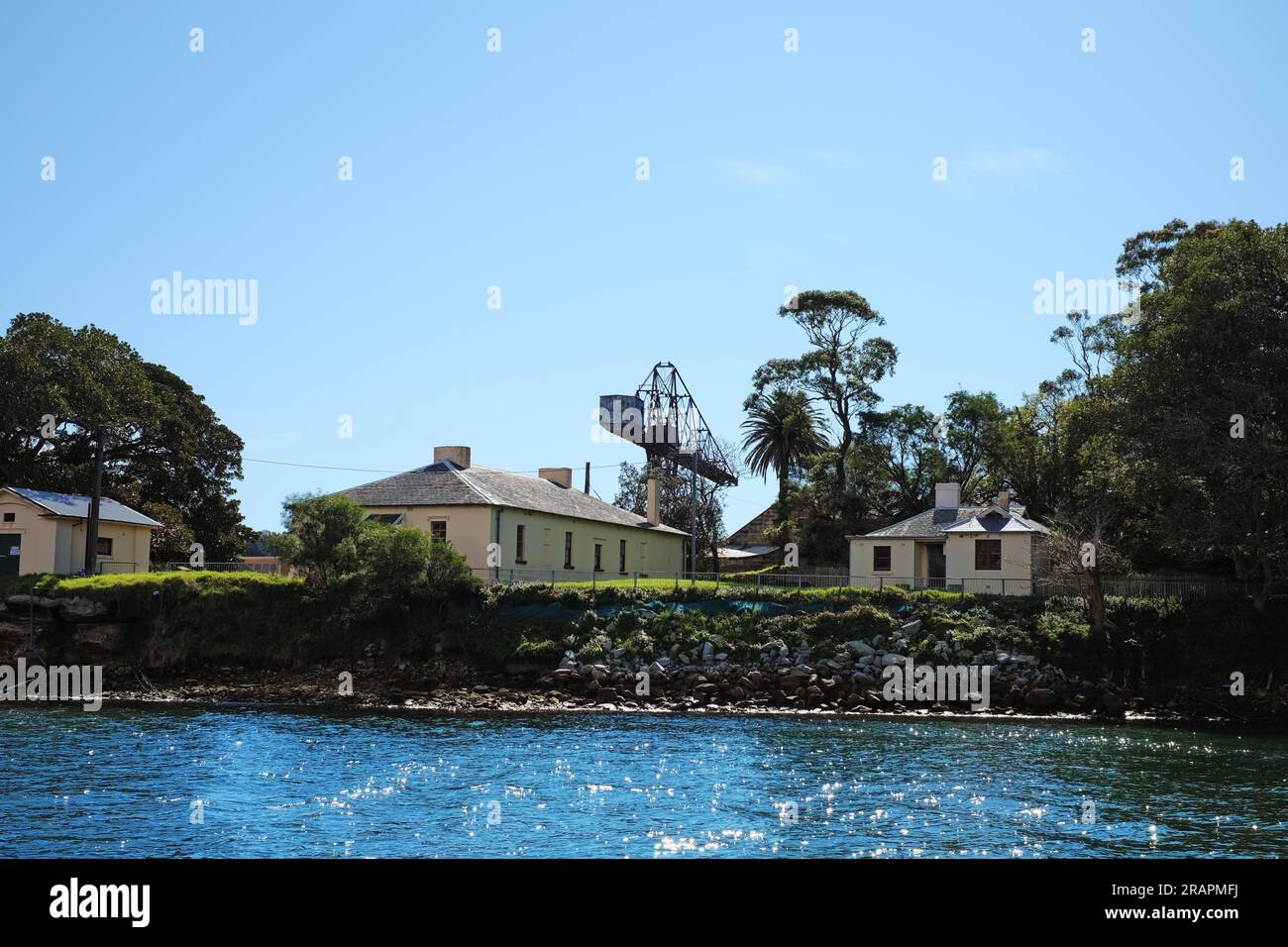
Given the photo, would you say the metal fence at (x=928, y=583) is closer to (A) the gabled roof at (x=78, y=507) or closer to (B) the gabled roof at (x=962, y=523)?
(B) the gabled roof at (x=962, y=523)

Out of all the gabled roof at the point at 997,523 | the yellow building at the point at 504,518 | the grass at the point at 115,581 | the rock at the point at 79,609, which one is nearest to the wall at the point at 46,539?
the grass at the point at 115,581

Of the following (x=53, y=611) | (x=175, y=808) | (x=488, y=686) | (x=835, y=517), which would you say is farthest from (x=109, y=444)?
(x=175, y=808)

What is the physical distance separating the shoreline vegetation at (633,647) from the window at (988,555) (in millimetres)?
4344

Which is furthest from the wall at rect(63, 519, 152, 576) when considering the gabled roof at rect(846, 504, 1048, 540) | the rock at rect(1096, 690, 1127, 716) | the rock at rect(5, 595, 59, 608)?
the rock at rect(1096, 690, 1127, 716)

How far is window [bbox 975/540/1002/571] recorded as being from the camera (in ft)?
143

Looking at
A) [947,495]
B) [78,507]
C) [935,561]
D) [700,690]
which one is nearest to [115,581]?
[78,507]

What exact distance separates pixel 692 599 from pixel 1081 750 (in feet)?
57.6

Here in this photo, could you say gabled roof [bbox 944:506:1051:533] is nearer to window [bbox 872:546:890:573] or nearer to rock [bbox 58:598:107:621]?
window [bbox 872:546:890:573]

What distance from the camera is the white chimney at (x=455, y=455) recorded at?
164ft

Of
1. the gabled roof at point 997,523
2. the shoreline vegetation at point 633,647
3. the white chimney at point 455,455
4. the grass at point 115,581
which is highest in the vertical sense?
the white chimney at point 455,455

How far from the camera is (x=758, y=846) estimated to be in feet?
50.1

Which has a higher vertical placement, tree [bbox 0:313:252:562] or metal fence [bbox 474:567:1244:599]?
tree [bbox 0:313:252:562]

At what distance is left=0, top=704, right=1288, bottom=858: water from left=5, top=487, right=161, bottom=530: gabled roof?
16356mm
